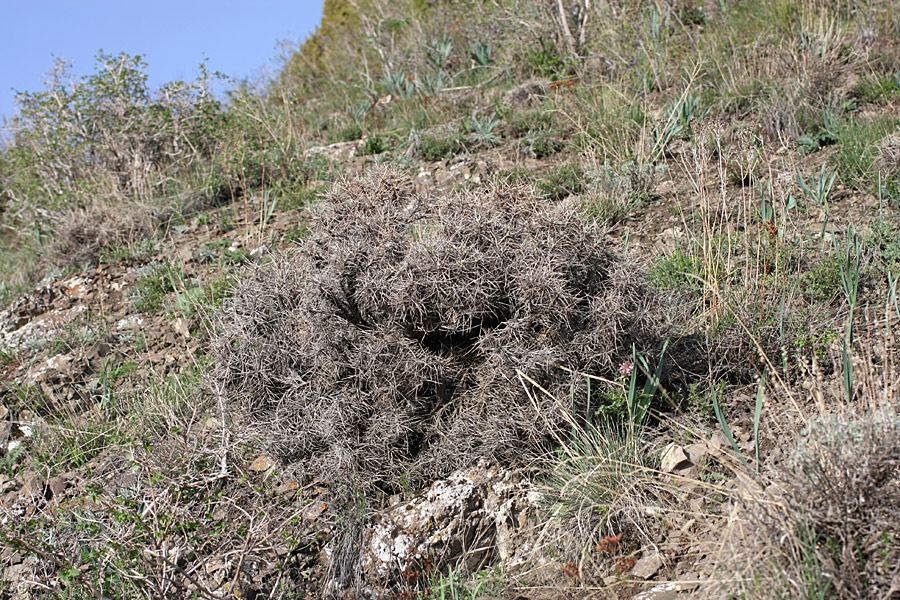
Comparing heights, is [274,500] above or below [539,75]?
below

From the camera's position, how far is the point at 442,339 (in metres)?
3.39

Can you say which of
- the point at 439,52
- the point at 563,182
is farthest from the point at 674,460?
the point at 439,52

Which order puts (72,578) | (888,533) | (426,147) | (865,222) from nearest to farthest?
(888,533), (72,578), (865,222), (426,147)

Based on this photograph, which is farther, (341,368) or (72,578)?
(341,368)

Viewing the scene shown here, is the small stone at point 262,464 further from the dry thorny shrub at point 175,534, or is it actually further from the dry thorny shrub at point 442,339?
the dry thorny shrub at point 442,339

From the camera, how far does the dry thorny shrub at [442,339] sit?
10.3ft

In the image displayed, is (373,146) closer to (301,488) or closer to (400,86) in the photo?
(400,86)

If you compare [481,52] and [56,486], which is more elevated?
[481,52]

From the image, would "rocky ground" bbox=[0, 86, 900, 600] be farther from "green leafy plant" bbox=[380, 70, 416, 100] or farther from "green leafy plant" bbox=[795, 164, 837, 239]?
"green leafy plant" bbox=[380, 70, 416, 100]

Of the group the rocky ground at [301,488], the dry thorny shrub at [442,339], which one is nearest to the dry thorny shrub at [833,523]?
the rocky ground at [301,488]

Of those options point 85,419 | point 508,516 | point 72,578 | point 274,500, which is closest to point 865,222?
point 508,516

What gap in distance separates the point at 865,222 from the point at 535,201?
2.12 metres

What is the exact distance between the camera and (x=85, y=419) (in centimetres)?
441

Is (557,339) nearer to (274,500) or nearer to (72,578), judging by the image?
(274,500)
